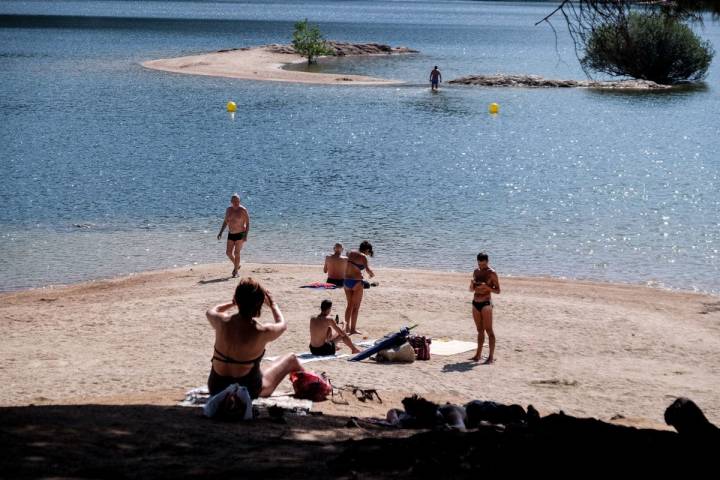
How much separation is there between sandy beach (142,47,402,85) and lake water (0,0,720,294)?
2.89 meters

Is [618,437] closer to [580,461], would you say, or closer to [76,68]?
[580,461]

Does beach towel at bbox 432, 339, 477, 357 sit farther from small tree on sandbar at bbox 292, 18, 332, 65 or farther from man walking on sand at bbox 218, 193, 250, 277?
small tree on sandbar at bbox 292, 18, 332, 65

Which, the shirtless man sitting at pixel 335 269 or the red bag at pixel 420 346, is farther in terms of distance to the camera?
the shirtless man sitting at pixel 335 269

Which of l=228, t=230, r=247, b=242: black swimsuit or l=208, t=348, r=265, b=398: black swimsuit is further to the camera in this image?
l=228, t=230, r=247, b=242: black swimsuit

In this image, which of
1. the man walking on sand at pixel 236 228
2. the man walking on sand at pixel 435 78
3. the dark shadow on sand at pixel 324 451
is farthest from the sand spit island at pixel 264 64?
the dark shadow on sand at pixel 324 451

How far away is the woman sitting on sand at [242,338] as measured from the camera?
9570 millimetres

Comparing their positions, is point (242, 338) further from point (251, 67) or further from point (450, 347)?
point (251, 67)

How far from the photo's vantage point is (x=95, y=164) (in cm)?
3628

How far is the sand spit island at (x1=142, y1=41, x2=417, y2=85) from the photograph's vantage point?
67500 millimetres

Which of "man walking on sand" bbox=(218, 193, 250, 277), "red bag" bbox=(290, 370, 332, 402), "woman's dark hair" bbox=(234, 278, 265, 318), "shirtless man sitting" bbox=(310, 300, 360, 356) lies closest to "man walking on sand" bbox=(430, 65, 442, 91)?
"man walking on sand" bbox=(218, 193, 250, 277)

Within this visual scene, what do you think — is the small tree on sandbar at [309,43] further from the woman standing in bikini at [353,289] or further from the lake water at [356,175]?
the woman standing in bikini at [353,289]

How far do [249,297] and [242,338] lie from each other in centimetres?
47

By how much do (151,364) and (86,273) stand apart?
8.53 metres

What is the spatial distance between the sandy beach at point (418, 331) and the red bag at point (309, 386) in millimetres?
196
